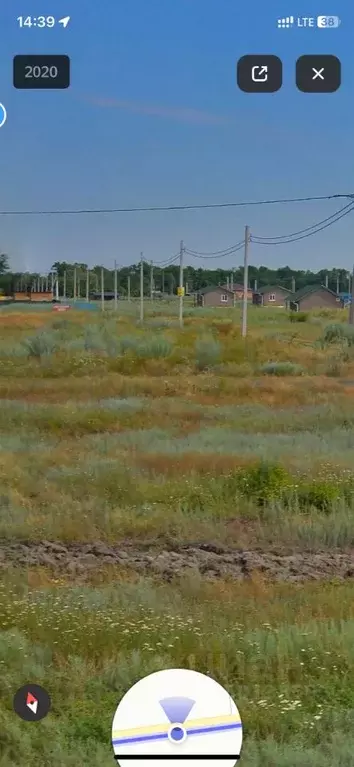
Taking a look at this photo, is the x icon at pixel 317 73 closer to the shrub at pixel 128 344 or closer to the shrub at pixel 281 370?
the shrub at pixel 281 370

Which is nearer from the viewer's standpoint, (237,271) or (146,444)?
(237,271)

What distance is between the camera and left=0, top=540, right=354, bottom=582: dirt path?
545 centimetres

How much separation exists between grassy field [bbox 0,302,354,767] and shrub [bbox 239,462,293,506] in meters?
0.02

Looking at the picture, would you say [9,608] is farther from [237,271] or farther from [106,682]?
[237,271]

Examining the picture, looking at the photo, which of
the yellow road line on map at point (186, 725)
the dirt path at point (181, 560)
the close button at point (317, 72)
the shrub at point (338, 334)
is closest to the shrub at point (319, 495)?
the dirt path at point (181, 560)

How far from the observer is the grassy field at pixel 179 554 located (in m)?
2.47

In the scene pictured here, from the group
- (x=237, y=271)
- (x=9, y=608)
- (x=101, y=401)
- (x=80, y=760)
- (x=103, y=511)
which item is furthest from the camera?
(x=101, y=401)

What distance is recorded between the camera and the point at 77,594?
3.84 m

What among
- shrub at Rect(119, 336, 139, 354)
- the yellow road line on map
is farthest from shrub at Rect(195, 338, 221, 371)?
the yellow road line on map

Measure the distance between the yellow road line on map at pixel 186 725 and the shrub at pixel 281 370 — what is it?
17690 millimetres

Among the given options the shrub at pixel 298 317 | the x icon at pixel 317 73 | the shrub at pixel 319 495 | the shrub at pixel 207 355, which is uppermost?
the x icon at pixel 317 73

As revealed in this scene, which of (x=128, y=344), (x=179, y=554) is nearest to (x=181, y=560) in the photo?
(x=179, y=554)

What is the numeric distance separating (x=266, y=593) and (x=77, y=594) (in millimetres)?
1393

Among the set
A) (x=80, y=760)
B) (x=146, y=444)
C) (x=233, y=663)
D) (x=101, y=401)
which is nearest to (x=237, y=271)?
(x=233, y=663)
